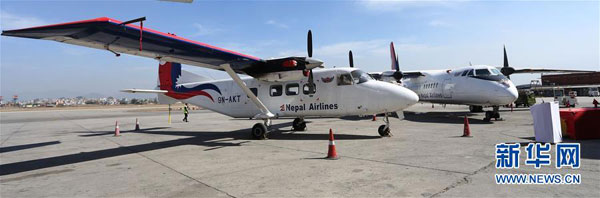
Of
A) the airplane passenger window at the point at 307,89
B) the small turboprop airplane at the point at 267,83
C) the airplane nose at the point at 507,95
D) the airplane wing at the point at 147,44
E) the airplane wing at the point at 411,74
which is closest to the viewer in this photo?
the airplane wing at the point at 147,44

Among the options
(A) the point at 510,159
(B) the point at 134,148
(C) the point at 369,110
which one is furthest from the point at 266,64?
(A) the point at 510,159

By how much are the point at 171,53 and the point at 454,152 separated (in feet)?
27.6

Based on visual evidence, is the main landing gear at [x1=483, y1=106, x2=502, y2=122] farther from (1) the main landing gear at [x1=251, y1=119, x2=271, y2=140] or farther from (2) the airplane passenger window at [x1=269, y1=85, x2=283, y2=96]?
(1) the main landing gear at [x1=251, y1=119, x2=271, y2=140]

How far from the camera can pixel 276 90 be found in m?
12.0

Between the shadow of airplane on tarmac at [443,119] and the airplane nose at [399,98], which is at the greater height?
the airplane nose at [399,98]

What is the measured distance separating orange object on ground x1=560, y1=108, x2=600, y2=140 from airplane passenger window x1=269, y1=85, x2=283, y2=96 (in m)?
9.16

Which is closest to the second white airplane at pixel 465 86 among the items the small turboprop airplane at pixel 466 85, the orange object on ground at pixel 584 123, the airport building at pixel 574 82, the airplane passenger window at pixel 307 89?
the small turboprop airplane at pixel 466 85

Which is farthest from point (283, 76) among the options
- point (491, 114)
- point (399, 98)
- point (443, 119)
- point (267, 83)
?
point (443, 119)

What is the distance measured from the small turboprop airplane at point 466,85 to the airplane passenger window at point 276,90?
1063 cm

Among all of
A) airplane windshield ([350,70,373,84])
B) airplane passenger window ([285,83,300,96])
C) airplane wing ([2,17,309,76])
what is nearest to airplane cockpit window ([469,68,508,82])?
airplane windshield ([350,70,373,84])

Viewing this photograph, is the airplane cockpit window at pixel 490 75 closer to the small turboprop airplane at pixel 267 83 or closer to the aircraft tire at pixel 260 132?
the small turboprop airplane at pixel 267 83

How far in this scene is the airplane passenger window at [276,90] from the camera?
11953 mm

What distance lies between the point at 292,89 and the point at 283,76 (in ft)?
2.97

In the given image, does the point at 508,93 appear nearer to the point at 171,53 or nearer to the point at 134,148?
the point at 171,53
